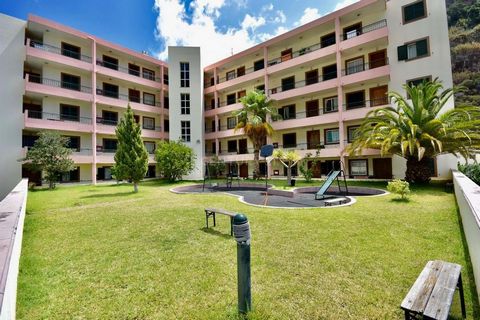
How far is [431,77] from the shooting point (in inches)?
760

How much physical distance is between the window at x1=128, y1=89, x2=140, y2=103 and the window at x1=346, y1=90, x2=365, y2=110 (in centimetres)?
2521

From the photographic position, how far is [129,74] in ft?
95.2

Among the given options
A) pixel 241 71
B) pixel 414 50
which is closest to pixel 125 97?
pixel 241 71

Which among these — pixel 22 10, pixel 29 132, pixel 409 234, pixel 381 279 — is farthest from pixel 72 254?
pixel 22 10


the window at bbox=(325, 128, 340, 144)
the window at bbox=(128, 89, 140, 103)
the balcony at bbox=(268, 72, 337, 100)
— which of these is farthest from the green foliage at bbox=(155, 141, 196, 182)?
the window at bbox=(325, 128, 340, 144)

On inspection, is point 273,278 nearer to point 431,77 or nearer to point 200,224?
point 200,224

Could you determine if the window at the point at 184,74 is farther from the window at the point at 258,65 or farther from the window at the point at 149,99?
the window at the point at 258,65

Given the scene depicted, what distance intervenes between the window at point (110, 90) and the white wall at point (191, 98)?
6.34 meters

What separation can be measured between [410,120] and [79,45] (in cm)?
3240

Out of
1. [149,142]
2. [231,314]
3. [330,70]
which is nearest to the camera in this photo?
[231,314]

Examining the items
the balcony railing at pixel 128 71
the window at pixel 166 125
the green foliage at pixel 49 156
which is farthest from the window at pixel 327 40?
the green foliage at pixel 49 156

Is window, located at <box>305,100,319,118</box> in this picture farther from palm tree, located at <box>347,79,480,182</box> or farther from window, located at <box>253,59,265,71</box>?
palm tree, located at <box>347,79,480,182</box>

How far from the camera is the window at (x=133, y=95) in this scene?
30578 mm

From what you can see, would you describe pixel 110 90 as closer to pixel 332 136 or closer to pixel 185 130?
pixel 185 130
